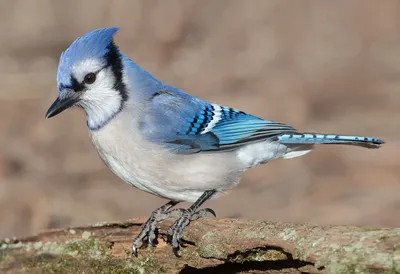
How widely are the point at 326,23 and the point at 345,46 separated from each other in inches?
11.8

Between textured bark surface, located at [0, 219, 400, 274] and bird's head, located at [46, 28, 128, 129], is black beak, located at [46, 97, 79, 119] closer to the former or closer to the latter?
bird's head, located at [46, 28, 128, 129]

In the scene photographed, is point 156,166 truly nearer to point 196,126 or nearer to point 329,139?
point 196,126

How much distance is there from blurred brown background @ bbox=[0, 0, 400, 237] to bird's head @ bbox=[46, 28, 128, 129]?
A: 2135 mm

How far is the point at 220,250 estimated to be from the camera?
3.22 meters

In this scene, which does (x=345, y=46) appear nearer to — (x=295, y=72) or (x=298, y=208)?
(x=295, y=72)

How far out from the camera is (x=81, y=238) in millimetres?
3443

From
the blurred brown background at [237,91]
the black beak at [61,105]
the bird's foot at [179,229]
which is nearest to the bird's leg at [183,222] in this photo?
the bird's foot at [179,229]

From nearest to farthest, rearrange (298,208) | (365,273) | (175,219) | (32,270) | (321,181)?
(365,273)
(32,270)
(175,219)
(298,208)
(321,181)

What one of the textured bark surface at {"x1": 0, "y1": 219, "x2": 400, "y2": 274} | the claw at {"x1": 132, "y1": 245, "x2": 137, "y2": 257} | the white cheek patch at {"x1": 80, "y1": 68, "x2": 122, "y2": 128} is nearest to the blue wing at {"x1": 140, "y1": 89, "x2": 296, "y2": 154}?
the white cheek patch at {"x1": 80, "y1": 68, "x2": 122, "y2": 128}

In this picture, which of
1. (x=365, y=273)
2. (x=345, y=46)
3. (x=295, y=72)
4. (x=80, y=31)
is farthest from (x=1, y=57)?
(x=365, y=273)

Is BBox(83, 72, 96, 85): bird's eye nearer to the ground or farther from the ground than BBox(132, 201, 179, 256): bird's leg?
farther from the ground

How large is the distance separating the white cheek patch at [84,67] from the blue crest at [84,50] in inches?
0.8

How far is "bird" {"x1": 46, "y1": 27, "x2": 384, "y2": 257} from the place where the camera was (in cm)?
350

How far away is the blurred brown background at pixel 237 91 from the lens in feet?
19.3
